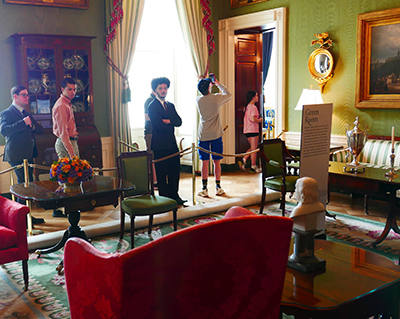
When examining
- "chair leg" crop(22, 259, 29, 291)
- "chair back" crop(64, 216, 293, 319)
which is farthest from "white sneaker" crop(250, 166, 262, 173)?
"chair back" crop(64, 216, 293, 319)

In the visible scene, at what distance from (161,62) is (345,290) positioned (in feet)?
24.3

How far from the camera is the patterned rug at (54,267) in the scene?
10.5 ft

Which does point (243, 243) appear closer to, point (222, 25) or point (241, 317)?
point (241, 317)

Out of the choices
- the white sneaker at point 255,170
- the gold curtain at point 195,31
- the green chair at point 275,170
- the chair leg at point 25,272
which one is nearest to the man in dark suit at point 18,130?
the chair leg at point 25,272

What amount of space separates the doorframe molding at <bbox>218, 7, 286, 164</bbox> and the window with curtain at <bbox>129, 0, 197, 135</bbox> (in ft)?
2.28

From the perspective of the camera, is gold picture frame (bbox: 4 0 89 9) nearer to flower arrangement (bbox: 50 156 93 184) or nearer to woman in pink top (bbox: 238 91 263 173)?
woman in pink top (bbox: 238 91 263 173)

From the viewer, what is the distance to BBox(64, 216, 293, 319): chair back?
5.61ft

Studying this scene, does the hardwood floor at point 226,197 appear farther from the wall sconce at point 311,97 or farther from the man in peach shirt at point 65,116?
the wall sconce at point 311,97

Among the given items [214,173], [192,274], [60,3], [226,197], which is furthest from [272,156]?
[192,274]

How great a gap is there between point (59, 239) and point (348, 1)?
5.26 metres

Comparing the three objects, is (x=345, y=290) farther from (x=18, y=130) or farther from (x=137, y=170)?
(x=18, y=130)

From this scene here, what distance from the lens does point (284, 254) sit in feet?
6.75

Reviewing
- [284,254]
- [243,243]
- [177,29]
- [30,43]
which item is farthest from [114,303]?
[177,29]

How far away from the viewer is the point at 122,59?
24.0ft
